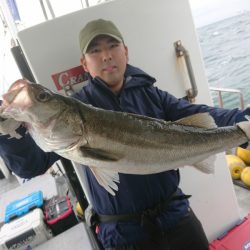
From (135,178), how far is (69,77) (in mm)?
1017

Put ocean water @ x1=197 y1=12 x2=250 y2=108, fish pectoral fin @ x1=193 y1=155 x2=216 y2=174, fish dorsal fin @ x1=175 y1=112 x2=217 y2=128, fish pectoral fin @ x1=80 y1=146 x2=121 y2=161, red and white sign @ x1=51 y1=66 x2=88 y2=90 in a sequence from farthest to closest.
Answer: ocean water @ x1=197 y1=12 x2=250 y2=108 < red and white sign @ x1=51 y1=66 x2=88 y2=90 < fish pectoral fin @ x1=193 y1=155 x2=216 y2=174 < fish dorsal fin @ x1=175 y1=112 x2=217 y2=128 < fish pectoral fin @ x1=80 y1=146 x2=121 y2=161

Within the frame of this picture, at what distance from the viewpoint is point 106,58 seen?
76.4 inches

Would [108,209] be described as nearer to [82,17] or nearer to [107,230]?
[107,230]

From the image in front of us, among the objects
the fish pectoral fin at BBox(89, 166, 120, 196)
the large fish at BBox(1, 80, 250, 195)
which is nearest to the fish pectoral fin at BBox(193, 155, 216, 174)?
the large fish at BBox(1, 80, 250, 195)

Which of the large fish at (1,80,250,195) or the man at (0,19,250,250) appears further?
the man at (0,19,250,250)

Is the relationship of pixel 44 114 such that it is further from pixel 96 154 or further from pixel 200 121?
pixel 200 121

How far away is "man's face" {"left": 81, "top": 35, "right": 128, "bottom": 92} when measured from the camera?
1.96 m

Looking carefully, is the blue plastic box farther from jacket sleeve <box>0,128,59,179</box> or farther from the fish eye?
the fish eye

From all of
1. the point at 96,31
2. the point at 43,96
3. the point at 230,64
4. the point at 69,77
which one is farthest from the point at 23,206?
the point at 230,64

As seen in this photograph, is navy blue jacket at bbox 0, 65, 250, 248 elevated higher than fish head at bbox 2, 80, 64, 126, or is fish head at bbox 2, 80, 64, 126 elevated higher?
fish head at bbox 2, 80, 64, 126

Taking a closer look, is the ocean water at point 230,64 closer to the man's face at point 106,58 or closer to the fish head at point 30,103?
the man's face at point 106,58

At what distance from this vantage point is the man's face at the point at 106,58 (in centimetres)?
196

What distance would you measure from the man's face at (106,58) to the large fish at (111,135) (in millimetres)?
579

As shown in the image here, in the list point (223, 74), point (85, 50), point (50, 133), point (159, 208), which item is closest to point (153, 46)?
point (85, 50)
